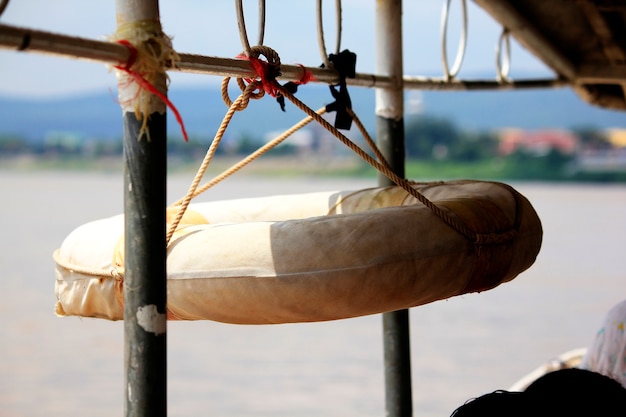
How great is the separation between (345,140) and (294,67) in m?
0.19

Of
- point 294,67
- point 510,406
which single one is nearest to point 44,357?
point 294,67

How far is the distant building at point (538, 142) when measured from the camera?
74.0 ft

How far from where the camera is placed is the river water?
21.1ft

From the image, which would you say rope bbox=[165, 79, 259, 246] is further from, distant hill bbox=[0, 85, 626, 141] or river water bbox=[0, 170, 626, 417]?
distant hill bbox=[0, 85, 626, 141]

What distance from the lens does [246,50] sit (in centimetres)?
160

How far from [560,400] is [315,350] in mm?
7134

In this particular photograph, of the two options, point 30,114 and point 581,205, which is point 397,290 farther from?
point 30,114

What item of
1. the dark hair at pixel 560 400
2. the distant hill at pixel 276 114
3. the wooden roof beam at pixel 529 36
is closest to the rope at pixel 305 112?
the dark hair at pixel 560 400

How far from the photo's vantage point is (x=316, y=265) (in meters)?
1.46

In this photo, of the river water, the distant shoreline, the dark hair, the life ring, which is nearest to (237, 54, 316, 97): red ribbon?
the dark hair

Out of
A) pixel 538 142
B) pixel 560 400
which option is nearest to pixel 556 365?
pixel 560 400

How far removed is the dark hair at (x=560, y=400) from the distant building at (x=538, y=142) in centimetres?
2052

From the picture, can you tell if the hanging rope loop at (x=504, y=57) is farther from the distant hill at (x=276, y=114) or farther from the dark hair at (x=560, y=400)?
the distant hill at (x=276, y=114)

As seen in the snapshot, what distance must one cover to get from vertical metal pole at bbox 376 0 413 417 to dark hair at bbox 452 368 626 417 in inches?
42.7
